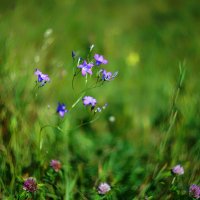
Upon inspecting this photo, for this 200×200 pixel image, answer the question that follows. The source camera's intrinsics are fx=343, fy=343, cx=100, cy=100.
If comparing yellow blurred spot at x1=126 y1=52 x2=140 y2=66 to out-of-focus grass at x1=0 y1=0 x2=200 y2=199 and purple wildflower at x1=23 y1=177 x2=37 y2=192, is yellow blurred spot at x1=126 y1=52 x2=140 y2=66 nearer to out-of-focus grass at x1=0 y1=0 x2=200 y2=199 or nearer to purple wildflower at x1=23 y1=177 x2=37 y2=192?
out-of-focus grass at x1=0 y1=0 x2=200 y2=199

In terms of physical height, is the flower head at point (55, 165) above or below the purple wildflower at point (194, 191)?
above

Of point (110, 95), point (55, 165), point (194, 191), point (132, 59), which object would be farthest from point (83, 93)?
point (132, 59)

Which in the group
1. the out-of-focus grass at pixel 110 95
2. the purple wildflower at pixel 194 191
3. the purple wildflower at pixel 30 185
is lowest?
the purple wildflower at pixel 194 191

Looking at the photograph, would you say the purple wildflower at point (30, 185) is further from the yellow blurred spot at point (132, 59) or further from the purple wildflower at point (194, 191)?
the yellow blurred spot at point (132, 59)

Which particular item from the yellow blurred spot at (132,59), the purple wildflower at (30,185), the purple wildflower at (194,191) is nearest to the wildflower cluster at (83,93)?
the purple wildflower at (30,185)

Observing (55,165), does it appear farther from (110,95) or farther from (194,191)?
(110,95)

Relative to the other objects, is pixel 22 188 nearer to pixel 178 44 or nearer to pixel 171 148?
pixel 171 148

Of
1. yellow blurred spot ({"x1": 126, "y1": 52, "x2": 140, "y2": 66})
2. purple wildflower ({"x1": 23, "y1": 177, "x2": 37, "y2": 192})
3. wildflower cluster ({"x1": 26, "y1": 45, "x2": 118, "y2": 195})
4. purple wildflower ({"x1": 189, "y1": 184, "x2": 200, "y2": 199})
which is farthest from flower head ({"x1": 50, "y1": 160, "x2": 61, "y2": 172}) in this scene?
yellow blurred spot ({"x1": 126, "y1": 52, "x2": 140, "y2": 66})

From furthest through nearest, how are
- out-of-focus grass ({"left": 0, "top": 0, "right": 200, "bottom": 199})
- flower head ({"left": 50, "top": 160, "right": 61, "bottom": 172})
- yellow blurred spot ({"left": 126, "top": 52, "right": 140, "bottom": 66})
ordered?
yellow blurred spot ({"left": 126, "top": 52, "right": 140, "bottom": 66}) < out-of-focus grass ({"left": 0, "top": 0, "right": 200, "bottom": 199}) < flower head ({"left": 50, "top": 160, "right": 61, "bottom": 172})

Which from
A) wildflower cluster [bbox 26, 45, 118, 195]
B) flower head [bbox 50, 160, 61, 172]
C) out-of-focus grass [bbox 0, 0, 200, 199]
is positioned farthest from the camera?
out-of-focus grass [bbox 0, 0, 200, 199]
